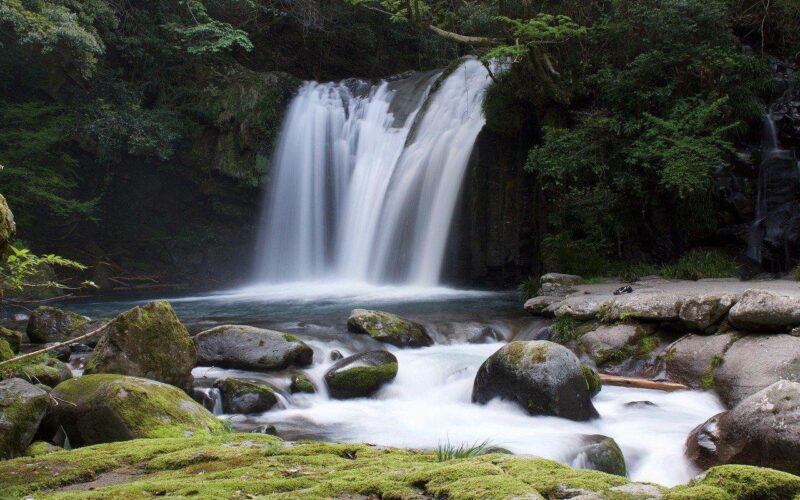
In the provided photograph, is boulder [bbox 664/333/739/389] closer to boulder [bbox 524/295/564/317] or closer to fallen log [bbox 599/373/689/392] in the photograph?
fallen log [bbox 599/373/689/392]

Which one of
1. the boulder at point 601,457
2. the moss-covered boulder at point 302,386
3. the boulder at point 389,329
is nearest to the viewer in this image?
the boulder at point 601,457

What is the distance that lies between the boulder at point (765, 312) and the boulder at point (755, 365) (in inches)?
6.2

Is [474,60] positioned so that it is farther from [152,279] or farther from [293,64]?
[152,279]

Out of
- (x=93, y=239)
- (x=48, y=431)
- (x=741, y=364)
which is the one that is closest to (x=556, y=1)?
(x=741, y=364)

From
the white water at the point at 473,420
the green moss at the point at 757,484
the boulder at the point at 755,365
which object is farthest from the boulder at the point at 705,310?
the green moss at the point at 757,484

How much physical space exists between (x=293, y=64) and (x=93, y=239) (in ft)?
33.5

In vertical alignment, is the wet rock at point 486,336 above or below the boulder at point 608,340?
below

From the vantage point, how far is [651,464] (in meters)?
5.84

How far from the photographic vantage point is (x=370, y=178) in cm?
1891

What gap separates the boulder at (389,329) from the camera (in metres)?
10.0

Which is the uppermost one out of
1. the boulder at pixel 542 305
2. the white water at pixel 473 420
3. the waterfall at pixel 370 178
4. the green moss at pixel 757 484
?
the waterfall at pixel 370 178

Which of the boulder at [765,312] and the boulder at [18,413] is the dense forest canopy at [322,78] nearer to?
the boulder at [765,312]

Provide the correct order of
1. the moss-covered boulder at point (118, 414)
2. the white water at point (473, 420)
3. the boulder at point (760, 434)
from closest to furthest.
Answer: the boulder at point (760, 434) → the moss-covered boulder at point (118, 414) → the white water at point (473, 420)

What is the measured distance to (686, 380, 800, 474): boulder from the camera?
493 cm
